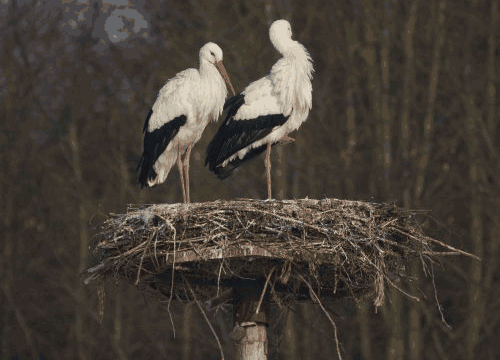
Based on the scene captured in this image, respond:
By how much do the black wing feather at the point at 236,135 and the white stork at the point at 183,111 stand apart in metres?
0.26

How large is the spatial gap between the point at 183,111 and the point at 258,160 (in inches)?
278

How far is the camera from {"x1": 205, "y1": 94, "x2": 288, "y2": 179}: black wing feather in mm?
11430

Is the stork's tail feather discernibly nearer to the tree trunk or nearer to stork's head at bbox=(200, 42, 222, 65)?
stork's head at bbox=(200, 42, 222, 65)

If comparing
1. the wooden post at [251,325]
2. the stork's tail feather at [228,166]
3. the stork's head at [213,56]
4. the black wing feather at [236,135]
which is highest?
the stork's head at [213,56]

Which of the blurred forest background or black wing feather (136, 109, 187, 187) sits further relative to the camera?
the blurred forest background

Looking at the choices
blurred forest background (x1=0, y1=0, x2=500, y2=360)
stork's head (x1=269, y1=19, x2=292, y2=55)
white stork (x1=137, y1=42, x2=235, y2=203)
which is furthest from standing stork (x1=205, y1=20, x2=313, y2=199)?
blurred forest background (x1=0, y1=0, x2=500, y2=360)

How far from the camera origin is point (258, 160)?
61.4 feet

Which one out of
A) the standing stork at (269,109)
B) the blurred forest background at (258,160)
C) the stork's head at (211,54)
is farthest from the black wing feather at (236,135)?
the blurred forest background at (258,160)

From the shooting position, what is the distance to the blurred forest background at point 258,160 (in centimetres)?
1761

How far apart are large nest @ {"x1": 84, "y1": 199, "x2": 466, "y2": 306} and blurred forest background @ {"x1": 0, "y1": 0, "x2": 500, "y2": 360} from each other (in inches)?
268

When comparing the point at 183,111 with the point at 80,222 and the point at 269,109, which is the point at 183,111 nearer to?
→ the point at 269,109

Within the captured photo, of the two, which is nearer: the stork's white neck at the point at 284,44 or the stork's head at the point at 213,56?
the stork's white neck at the point at 284,44

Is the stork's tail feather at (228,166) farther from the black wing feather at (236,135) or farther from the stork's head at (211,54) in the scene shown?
the stork's head at (211,54)

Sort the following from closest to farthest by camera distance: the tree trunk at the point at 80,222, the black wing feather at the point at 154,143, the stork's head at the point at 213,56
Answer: the stork's head at the point at 213,56 → the black wing feather at the point at 154,143 → the tree trunk at the point at 80,222
